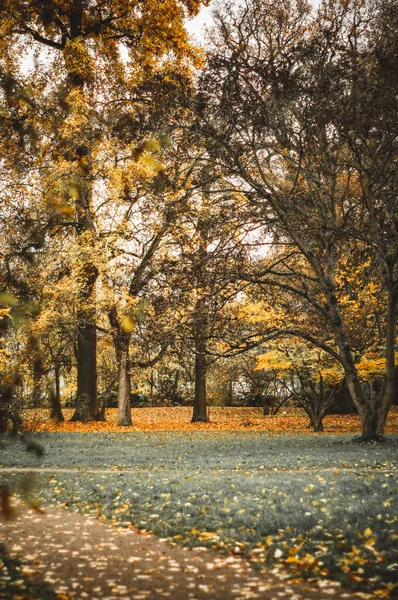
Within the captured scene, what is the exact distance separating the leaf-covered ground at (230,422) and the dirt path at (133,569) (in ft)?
45.4

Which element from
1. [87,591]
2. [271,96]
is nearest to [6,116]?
[87,591]

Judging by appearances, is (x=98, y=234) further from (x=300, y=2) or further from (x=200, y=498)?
(x=200, y=498)

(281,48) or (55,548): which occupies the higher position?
(281,48)

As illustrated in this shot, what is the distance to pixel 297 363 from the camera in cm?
1809

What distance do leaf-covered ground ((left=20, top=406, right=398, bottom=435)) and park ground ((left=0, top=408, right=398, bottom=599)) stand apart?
7922mm

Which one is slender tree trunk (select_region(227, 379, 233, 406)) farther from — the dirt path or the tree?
the dirt path

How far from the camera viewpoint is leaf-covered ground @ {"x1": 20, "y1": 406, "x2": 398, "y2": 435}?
20.2 metres

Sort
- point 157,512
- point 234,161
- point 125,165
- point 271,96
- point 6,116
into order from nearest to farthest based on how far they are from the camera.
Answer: point 6,116, point 157,512, point 271,96, point 234,161, point 125,165

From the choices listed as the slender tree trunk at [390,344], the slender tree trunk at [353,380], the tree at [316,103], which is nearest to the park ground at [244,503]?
the slender tree trunk at [353,380]

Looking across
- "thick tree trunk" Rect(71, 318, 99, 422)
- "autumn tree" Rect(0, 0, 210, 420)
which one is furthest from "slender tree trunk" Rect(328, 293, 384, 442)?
"thick tree trunk" Rect(71, 318, 99, 422)

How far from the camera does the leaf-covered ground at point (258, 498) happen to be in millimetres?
4320

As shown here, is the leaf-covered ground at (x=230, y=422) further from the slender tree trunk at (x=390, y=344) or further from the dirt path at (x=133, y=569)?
the dirt path at (x=133, y=569)

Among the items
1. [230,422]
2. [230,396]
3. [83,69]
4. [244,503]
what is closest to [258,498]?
[244,503]

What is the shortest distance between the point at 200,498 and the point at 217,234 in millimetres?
7434
